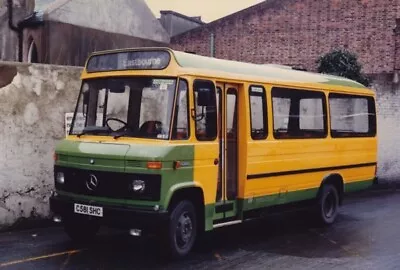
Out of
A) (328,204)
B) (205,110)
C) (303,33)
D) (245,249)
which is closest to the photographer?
(205,110)

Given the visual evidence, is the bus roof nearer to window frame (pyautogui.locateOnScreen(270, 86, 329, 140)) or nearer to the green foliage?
window frame (pyautogui.locateOnScreen(270, 86, 329, 140))

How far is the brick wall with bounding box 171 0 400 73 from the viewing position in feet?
72.0

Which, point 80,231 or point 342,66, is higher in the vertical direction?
point 342,66

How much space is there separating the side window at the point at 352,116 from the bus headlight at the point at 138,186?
4.89 metres

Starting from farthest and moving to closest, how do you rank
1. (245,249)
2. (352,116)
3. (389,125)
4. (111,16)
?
(111,16), (389,125), (352,116), (245,249)

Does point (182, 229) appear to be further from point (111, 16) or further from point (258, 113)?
point (111, 16)

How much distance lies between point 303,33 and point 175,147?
1651 cm

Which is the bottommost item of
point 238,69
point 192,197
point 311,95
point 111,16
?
point 192,197

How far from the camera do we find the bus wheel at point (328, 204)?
11125mm

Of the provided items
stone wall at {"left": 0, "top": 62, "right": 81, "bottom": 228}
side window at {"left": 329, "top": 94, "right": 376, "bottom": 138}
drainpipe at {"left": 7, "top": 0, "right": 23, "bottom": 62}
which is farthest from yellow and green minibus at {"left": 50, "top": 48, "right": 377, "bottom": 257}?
drainpipe at {"left": 7, "top": 0, "right": 23, "bottom": 62}

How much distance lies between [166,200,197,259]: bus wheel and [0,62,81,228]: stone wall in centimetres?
307

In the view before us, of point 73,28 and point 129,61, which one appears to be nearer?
point 129,61

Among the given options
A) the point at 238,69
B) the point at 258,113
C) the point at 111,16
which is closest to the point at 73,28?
the point at 111,16

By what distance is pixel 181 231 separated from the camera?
26.1 ft
